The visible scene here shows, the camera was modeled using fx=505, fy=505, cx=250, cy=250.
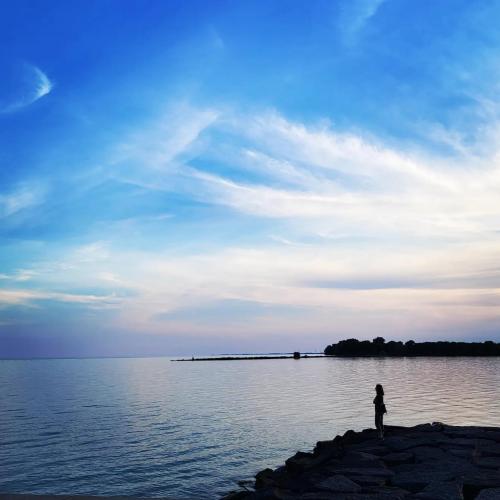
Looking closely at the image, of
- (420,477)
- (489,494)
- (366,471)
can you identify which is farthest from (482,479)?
(366,471)

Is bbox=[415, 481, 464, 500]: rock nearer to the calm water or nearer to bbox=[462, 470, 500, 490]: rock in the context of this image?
bbox=[462, 470, 500, 490]: rock

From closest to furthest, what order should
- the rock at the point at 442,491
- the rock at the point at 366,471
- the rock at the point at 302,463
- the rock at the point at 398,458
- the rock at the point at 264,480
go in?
the rock at the point at 442,491 < the rock at the point at 366,471 < the rock at the point at 264,480 < the rock at the point at 398,458 < the rock at the point at 302,463

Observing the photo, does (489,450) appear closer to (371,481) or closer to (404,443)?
(404,443)

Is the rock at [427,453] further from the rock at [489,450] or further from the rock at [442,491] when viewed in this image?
the rock at [442,491]

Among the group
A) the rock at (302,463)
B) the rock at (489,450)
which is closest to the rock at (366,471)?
the rock at (302,463)

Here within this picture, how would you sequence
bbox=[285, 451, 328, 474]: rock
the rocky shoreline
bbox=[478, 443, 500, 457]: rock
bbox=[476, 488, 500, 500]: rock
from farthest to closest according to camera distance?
1. bbox=[285, 451, 328, 474]: rock
2. bbox=[478, 443, 500, 457]: rock
3. the rocky shoreline
4. bbox=[476, 488, 500, 500]: rock

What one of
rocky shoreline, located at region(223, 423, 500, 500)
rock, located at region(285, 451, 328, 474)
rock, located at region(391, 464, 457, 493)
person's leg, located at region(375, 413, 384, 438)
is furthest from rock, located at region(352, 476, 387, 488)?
person's leg, located at region(375, 413, 384, 438)

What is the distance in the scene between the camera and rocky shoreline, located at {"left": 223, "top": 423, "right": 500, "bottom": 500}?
1248 centimetres

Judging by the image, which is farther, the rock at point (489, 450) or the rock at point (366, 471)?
the rock at point (489, 450)

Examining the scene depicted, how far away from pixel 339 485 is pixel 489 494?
11.8ft

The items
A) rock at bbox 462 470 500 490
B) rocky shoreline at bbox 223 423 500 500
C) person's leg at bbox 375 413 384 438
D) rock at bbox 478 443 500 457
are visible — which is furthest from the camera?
person's leg at bbox 375 413 384 438

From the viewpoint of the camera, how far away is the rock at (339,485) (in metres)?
12.8

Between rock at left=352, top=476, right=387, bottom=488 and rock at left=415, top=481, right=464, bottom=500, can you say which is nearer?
rock at left=415, top=481, right=464, bottom=500

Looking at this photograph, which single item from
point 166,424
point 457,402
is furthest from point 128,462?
point 457,402
